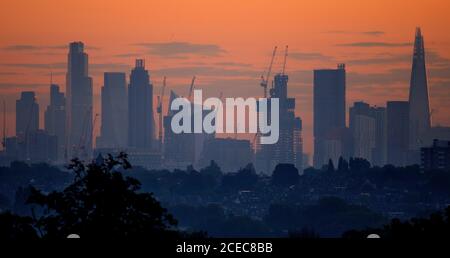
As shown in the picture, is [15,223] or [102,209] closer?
[102,209]

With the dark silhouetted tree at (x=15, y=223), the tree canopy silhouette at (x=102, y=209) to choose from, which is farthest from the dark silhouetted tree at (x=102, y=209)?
the dark silhouetted tree at (x=15, y=223)

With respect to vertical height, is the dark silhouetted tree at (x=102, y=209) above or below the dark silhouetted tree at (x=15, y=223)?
above

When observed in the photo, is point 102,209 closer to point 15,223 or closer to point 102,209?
point 102,209

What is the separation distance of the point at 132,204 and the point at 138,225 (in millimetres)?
1835

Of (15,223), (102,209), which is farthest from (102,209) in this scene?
(15,223)

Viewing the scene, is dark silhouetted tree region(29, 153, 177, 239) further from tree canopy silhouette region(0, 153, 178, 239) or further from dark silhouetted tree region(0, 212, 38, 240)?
dark silhouetted tree region(0, 212, 38, 240)

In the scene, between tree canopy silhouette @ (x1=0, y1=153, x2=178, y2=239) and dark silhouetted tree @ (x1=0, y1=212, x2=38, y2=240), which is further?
dark silhouetted tree @ (x1=0, y1=212, x2=38, y2=240)

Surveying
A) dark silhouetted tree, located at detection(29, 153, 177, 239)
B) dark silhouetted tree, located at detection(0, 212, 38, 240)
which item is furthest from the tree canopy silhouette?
dark silhouetted tree, located at detection(0, 212, 38, 240)

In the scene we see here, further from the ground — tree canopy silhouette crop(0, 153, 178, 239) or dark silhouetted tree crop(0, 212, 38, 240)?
tree canopy silhouette crop(0, 153, 178, 239)

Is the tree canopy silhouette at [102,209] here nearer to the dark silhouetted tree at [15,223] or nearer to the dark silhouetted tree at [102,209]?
the dark silhouetted tree at [102,209]
